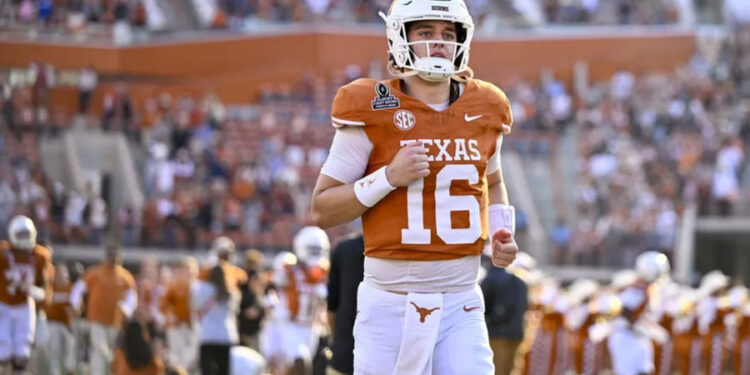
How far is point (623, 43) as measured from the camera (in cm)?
3344

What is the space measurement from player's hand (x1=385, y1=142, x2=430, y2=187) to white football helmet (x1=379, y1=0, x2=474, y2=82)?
321mm

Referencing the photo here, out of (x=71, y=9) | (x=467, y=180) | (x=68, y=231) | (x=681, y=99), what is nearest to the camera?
(x=467, y=180)

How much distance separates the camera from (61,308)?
1675cm

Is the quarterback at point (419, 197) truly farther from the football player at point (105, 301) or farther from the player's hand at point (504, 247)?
the football player at point (105, 301)

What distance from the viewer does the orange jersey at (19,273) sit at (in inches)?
522

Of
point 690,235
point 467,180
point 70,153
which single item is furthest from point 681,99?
point 467,180

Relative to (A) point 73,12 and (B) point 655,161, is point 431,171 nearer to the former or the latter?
(B) point 655,161

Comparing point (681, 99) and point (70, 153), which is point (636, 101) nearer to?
point (681, 99)

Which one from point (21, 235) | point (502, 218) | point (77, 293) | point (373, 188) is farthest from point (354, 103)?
point (77, 293)

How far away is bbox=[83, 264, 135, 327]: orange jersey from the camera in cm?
1636

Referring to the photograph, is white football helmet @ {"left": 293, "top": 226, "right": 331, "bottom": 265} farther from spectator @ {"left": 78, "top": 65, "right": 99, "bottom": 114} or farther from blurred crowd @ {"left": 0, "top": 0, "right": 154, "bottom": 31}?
blurred crowd @ {"left": 0, "top": 0, "right": 154, "bottom": 31}

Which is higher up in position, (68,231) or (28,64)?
(28,64)

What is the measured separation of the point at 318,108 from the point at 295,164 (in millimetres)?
2689

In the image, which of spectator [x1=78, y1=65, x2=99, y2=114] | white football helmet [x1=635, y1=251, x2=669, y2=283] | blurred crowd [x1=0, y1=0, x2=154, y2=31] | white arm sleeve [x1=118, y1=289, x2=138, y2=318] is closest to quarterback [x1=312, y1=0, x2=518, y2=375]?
white football helmet [x1=635, y1=251, x2=669, y2=283]
